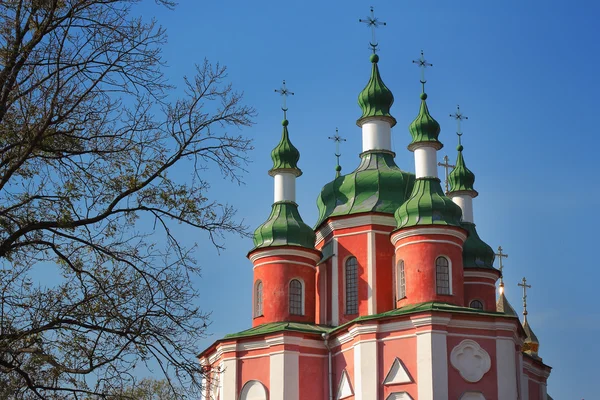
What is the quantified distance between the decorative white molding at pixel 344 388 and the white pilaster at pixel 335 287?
237 centimetres

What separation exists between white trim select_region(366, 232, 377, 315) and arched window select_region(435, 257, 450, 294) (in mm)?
2499

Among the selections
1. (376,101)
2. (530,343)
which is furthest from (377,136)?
(530,343)

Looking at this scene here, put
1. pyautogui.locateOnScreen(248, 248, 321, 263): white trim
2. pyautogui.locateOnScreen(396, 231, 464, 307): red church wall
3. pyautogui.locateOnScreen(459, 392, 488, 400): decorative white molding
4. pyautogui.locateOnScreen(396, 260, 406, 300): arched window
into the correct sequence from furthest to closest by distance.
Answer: pyautogui.locateOnScreen(248, 248, 321, 263): white trim < pyautogui.locateOnScreen(396, 260, 406, 300): arched window < pyautogui.locateOnScreen(396, 231, 464, 307): red church wall < pyautogui.locateOnScreen(459, 392, 488, 400): decorative white molding

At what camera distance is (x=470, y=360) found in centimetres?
2808

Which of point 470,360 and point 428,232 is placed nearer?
point 470,360

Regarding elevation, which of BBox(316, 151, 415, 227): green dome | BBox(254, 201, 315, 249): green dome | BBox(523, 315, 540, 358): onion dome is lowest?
BBox(523, 315, 540, 358): onion dome

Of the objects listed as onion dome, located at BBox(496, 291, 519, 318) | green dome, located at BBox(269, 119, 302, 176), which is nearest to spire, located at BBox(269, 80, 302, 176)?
green dome, located at BBox(269, 119, 302, 176)

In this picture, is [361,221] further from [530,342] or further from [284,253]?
[530,342]

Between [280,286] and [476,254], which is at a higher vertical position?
[476,254]

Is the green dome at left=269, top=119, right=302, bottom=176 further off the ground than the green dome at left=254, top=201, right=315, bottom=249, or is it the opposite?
the green dome at left=269, top=119, right=302, bottom=176

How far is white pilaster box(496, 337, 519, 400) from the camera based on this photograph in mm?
27938

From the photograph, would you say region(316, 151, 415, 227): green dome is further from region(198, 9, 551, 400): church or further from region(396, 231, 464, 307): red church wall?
region(396, 231, 464, 307): red church wall

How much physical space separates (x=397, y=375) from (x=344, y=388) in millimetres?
2250

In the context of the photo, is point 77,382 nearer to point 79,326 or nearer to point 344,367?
point 79,326
